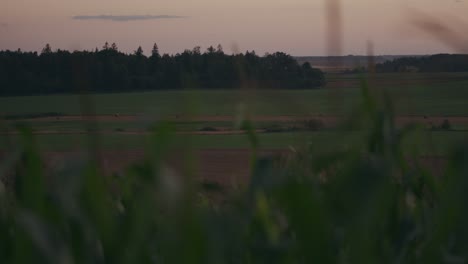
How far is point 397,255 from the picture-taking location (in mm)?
1155

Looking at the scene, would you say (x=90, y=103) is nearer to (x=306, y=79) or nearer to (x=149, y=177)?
(x=149, y=177)

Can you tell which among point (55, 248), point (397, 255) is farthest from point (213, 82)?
point (55, 248)

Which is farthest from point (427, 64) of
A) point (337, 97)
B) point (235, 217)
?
point (235, 217)

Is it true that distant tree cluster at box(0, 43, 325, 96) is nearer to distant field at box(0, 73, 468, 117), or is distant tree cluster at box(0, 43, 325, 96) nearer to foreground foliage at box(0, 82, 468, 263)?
distant field at box(0, 73, 468, 117)

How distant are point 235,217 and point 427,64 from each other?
3.34ft

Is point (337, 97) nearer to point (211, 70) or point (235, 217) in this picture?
point (235, 217)

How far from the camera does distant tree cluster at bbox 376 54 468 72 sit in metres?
1.62

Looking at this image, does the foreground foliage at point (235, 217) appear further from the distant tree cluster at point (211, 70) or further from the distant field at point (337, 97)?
the distant tree cluster at point (211, 70)

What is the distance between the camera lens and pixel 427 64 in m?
1.82

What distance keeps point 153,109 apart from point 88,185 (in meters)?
0.17

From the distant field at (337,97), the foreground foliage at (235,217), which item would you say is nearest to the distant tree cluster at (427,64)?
the distant field at (337,97)

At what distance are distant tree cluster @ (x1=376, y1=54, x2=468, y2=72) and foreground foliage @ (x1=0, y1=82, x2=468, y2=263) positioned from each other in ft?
1.52

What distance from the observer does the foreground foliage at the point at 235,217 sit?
0.70 meters

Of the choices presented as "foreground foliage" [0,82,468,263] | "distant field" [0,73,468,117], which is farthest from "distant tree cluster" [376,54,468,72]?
"foreground foliage" [0,82,468,263]
